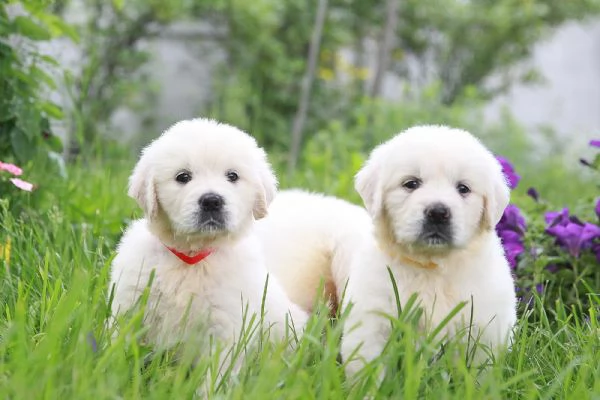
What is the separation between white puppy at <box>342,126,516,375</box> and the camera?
3.03 metres

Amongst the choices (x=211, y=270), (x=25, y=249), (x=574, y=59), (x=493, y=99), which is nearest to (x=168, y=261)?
(x=211, y=270)

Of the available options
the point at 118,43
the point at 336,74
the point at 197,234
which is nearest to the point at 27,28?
the point at 197,234

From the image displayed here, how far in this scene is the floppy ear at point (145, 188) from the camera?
127 inches

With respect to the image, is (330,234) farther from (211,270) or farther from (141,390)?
(141,390)

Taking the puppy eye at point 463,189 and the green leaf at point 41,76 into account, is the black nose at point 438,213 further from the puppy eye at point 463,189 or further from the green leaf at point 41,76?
the green leaf at point 41,76

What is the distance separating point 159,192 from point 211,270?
0.38 m

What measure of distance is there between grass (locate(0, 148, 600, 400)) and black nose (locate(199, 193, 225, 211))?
437 mm

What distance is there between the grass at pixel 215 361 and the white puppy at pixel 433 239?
15cm

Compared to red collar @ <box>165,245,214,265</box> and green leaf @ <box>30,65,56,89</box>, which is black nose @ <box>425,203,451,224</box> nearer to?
red collar @ <box>165,245,214,265</box>

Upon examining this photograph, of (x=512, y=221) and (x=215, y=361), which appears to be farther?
(x=512, y=221)

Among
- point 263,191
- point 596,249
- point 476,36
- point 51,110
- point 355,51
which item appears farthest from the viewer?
point 355,51

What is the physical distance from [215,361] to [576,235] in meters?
2.31

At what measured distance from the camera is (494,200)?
3158 mm

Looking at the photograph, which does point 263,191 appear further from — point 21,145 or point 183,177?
point 21,145
